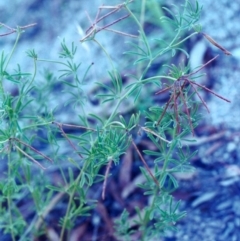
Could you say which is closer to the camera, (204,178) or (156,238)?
(156,238)

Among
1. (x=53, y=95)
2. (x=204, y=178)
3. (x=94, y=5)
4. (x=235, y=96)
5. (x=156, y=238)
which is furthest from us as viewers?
(x=94, y=5)

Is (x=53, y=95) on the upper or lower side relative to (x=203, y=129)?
upper

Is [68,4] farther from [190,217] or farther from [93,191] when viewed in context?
[190,217]

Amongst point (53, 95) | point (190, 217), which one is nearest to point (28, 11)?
point (53, 95)

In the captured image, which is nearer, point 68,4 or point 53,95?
point 53,95

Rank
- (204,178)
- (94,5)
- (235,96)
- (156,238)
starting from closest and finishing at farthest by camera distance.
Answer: (156,238)
(204,178)
(235,96)
(94,5)

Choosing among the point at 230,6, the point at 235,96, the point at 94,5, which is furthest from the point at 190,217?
the point at 94,5

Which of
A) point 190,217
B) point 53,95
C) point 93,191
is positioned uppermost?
point 53,95

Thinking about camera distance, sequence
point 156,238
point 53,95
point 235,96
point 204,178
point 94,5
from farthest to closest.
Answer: point 94,5
point 53,95
point 235,96
point 204,178
point 156,238

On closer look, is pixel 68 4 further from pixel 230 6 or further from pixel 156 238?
pixel 156 238
